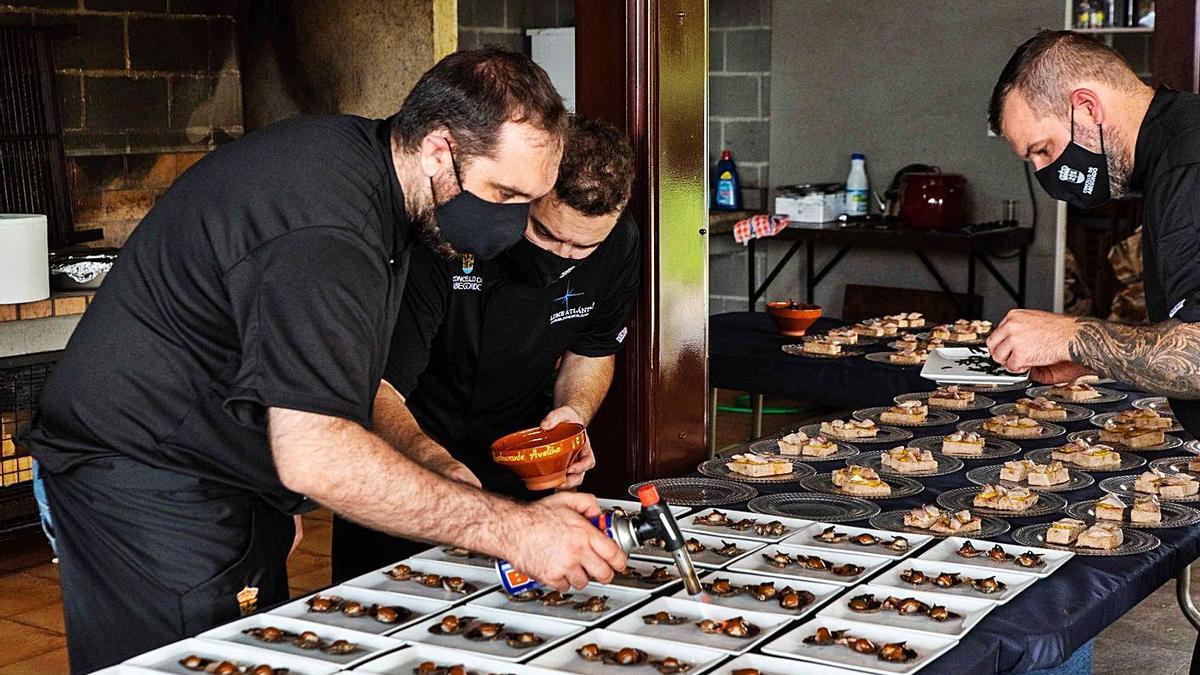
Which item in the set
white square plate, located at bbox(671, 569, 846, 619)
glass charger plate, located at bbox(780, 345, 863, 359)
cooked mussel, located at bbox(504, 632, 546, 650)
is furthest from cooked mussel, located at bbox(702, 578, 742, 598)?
glass charger plate, located at bbox(780, 345, 863, 359)

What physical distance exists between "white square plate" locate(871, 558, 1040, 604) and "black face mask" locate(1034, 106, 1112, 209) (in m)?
0.83

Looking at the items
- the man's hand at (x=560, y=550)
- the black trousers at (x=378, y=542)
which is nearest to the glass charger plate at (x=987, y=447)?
the black trousers at (x=378, y=542)

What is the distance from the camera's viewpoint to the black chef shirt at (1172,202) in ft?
8.18

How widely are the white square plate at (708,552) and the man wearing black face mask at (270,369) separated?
305 mm

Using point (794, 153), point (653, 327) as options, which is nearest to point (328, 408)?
point (653, 327)

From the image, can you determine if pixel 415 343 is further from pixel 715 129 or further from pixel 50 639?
pixel 715 129

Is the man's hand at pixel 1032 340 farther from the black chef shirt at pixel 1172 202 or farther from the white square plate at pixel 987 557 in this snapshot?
the white square plate at pixel 987 557

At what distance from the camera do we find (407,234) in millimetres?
2146

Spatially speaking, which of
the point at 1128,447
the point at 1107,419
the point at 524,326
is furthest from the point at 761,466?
the point at 1107,419

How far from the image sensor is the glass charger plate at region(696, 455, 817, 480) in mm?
2961

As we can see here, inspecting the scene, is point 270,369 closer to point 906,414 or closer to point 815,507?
point 815,507

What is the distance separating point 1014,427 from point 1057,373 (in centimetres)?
53

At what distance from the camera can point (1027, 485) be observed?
2889mm

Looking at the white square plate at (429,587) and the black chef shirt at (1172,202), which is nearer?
the white square plate at (429,587)
